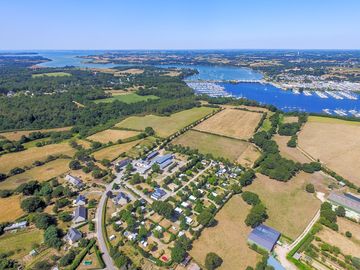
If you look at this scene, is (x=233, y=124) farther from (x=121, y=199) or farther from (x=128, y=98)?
(x=128, y=98)

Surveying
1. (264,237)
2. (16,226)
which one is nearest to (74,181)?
(16,226)

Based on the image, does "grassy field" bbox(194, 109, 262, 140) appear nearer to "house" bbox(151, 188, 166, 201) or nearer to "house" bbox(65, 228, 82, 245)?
"house" bbox(151, 188, 166, 201)

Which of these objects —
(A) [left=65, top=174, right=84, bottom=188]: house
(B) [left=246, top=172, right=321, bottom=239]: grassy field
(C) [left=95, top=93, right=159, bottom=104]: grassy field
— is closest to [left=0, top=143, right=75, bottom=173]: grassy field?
(A) [left=65, top=174, right=84, bottom=188]: house

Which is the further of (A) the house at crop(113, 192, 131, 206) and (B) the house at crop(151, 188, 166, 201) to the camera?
(B) the house at crop(151, 188, 166, 201)

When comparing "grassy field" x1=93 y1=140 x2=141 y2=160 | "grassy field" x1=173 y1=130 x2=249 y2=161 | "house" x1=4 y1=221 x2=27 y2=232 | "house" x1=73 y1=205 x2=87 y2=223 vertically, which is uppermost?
"house" x1=73 y1=205 x2=87 y2=223

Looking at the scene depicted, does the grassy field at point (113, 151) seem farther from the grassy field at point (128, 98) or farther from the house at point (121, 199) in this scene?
the grassy field at point (128, 98)

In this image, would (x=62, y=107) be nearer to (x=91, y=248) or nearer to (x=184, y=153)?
(x=184, y=153)
